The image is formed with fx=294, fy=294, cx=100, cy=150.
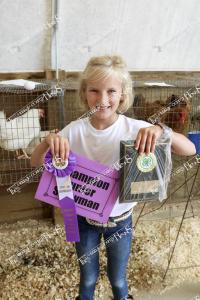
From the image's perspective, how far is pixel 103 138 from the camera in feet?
2.91

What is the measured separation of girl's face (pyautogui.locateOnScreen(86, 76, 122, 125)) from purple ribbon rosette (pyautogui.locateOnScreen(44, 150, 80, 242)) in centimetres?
16

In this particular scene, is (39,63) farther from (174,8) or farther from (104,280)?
(104,280)

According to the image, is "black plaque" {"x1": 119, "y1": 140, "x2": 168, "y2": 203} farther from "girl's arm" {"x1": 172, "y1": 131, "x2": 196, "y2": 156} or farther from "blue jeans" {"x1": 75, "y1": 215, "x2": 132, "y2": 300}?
"blue jeans" {"x1": 75, "y1": 215, "x2": 132, "y2": 300}

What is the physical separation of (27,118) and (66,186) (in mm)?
786

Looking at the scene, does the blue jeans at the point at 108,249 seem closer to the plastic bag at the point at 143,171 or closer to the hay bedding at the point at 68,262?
the plastic bag at the point at 143,171

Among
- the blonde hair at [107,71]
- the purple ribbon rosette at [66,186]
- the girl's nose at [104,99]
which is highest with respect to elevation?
the blonde hair at [107,71]

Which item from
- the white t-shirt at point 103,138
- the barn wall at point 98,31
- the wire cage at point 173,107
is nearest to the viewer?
the white t-shirt at point 103,138

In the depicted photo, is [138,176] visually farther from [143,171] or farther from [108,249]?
[108,249]

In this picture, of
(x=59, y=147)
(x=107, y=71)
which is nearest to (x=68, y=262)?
(x=59, y=147)

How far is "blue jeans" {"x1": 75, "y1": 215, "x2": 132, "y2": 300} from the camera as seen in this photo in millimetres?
973

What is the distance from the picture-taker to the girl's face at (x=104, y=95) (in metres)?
0.83

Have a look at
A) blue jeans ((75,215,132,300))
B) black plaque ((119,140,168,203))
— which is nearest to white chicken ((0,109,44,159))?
blue jeans ((75,215,132,300))

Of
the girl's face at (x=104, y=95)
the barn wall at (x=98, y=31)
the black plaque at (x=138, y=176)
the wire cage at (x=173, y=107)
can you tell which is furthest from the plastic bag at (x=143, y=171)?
the barn wall at (x=98, y=31)

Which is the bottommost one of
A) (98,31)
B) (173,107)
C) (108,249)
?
(108,249)
